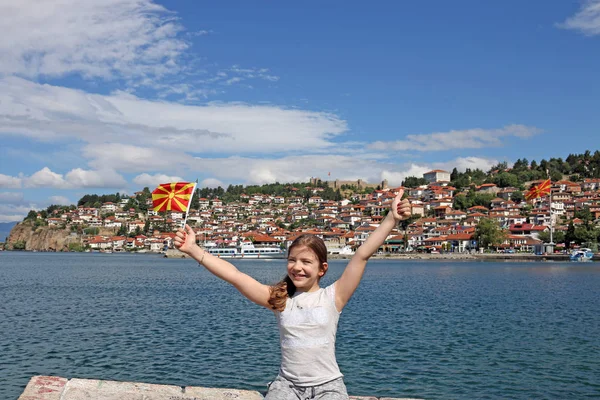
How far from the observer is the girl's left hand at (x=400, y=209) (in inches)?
161

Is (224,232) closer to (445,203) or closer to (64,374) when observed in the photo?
(445,203)

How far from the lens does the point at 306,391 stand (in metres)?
4.31

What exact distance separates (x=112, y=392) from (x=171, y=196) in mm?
2957

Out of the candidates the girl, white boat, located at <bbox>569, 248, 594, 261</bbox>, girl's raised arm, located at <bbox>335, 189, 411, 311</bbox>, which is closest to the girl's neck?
the girl

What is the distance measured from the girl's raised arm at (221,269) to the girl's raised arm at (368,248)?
549mm

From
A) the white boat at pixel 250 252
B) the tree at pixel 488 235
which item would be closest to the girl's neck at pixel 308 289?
the tree at pixel 488 235

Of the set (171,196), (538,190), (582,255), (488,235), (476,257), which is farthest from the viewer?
(488,235)

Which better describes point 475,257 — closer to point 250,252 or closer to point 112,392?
point 250,252

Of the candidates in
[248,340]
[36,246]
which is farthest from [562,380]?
[36,246]

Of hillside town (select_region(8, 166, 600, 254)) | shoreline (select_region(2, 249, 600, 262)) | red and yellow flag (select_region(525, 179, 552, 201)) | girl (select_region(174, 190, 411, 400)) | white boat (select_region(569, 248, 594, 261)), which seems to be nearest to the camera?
girl (select_region(174, 190, 411, 400))

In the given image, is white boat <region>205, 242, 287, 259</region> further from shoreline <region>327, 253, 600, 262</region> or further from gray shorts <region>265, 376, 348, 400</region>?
gray shorts <region>265, 376, 348, 400</region>

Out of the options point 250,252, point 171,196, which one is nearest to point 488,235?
point 250,252

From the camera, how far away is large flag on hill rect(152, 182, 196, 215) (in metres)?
8.31

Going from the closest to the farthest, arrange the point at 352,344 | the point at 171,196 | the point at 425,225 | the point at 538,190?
1. the point at 171,196
2. the point at 352,344
3. the point at 538,190
4. the point at 425,225
